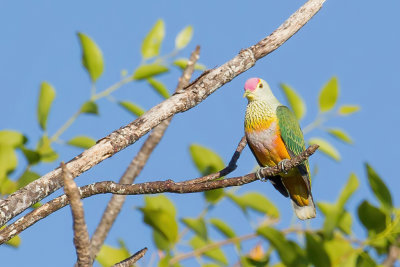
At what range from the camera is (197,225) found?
3.57 meters

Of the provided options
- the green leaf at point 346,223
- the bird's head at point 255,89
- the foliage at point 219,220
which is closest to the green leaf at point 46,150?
the foliage at point 219,220

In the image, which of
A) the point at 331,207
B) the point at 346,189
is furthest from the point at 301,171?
the point at 346,189

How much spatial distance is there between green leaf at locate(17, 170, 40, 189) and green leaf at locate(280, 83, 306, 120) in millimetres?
1650

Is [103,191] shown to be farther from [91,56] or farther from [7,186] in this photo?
[91,56]

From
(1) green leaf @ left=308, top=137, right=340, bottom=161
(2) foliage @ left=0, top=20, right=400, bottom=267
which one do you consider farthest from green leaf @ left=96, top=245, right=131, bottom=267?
(1) green leaf @ left=308, top=137, right=340, bottom=161

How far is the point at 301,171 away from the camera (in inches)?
178

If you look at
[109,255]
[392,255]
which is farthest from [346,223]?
[109,255]

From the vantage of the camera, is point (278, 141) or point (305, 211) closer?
point (278, 141)

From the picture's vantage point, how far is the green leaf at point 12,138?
11.6 feet

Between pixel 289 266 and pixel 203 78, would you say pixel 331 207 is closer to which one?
pixel 289 266

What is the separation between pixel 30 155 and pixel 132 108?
2.25 ft

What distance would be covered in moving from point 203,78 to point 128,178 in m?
1.58

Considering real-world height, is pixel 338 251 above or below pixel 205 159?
below

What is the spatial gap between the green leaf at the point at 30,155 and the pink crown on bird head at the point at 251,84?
1880mm
